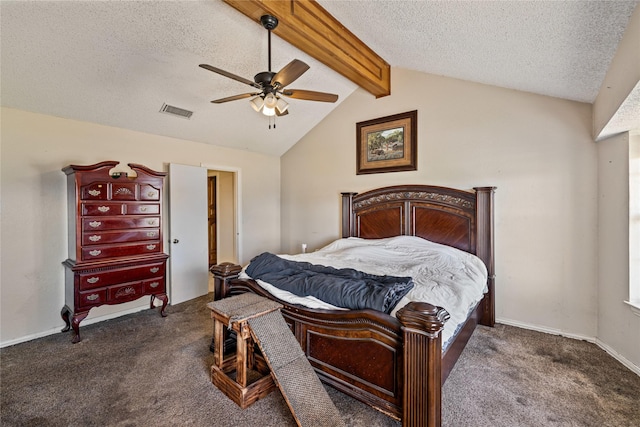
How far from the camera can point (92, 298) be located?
9.79 feet

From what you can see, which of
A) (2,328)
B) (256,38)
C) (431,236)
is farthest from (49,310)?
(431,236)

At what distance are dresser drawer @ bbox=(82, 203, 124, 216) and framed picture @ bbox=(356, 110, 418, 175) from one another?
10.5 ft

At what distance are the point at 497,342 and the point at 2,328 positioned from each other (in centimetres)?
494

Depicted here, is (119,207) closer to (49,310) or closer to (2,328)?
(49,310)

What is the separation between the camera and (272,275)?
2.42m

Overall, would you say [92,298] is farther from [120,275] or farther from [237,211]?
[237,211]

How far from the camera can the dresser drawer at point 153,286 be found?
3.37m

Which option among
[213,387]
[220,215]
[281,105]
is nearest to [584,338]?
[213,387]

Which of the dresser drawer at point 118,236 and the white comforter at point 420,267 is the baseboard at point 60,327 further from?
the white comforter at point 420,267

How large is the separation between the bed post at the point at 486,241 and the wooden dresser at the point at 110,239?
3.83 m

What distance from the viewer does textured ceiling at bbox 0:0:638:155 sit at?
2.02 metres

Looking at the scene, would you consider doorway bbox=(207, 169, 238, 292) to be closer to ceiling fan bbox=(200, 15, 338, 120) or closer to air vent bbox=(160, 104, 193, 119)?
air vent bbox=(160, 104, 193, 119)

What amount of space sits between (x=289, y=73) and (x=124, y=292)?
2.98m

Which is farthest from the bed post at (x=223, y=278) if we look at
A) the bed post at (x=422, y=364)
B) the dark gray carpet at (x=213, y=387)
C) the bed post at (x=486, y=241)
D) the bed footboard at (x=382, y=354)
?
the bed post at (x=486, y=241)
